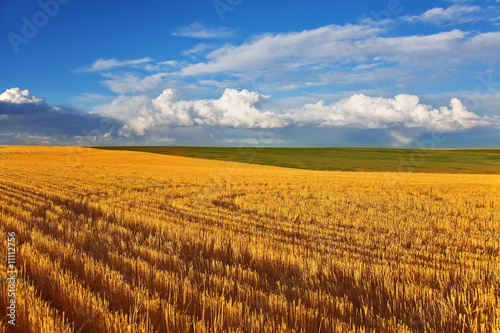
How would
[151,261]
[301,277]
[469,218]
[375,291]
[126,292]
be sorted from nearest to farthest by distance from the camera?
[126,292], [375,291], [301,277], [151,261], [469,218]

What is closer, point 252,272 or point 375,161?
point 252,272

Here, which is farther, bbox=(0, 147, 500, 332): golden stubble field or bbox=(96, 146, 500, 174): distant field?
bbox=(96, 146, 500, 174): distant field

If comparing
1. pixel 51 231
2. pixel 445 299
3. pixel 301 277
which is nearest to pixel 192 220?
pixel 51 231

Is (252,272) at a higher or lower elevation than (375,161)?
higher

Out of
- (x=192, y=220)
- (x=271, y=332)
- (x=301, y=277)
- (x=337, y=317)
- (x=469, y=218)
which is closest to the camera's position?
(x=271, y=332)

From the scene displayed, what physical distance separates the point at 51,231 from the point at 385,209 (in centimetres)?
1106

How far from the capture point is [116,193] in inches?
609

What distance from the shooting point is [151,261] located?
18.7ft

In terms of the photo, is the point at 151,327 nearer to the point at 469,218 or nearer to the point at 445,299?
the point at 445,299

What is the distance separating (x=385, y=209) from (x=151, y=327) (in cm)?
1125

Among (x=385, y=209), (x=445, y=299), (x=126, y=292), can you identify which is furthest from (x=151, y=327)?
(x=385, y=209)

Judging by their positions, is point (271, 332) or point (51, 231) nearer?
point (271, 332)

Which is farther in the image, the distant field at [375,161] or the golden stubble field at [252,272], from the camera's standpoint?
the distant field at [375,161]

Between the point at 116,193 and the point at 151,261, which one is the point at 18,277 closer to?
the point at 151,261
